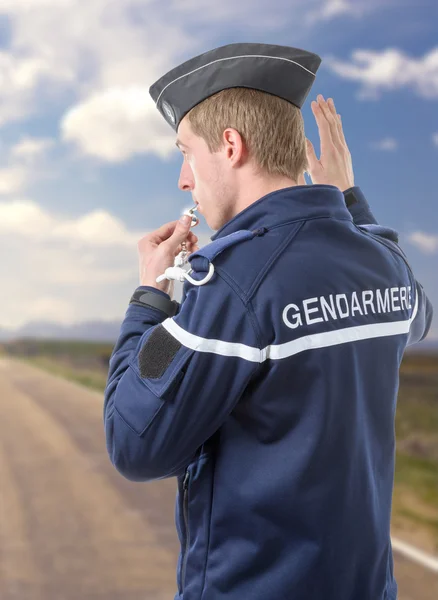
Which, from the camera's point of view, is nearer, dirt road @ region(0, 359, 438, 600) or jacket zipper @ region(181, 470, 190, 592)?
jacket zipper @ region(181, 470, 190, 592)

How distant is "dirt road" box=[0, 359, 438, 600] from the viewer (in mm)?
1879

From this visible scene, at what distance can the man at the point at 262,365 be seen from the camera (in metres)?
0.67

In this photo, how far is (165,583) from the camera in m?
1.88

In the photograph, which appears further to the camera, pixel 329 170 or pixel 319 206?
pixel 329 170

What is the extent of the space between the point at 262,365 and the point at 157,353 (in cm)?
11

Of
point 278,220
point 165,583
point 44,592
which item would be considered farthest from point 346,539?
point 44,592

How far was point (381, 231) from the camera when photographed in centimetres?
91

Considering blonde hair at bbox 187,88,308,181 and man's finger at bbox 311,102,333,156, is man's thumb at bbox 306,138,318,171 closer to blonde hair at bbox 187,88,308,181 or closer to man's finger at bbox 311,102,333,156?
man's finger at bbox 311,102,333,156

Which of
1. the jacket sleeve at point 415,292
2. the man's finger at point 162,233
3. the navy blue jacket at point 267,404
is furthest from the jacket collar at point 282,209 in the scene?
the jacket sleeve at point 415,292

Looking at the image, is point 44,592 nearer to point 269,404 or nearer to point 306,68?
point 269,404

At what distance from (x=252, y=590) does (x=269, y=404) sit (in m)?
0.21

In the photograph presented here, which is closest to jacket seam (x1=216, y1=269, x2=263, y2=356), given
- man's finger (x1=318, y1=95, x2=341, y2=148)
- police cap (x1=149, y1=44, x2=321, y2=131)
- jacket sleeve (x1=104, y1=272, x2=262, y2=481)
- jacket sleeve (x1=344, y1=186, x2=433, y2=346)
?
jacket sleeve (x1=104, y1=272, x2=262, y2=481)

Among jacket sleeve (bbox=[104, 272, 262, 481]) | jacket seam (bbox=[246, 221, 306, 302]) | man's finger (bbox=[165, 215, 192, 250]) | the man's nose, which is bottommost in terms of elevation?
jacket sleeve (bbox=[104, 272, 262, 481])

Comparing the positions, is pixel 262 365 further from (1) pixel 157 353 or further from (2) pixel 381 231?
(2) pixel 381 231
